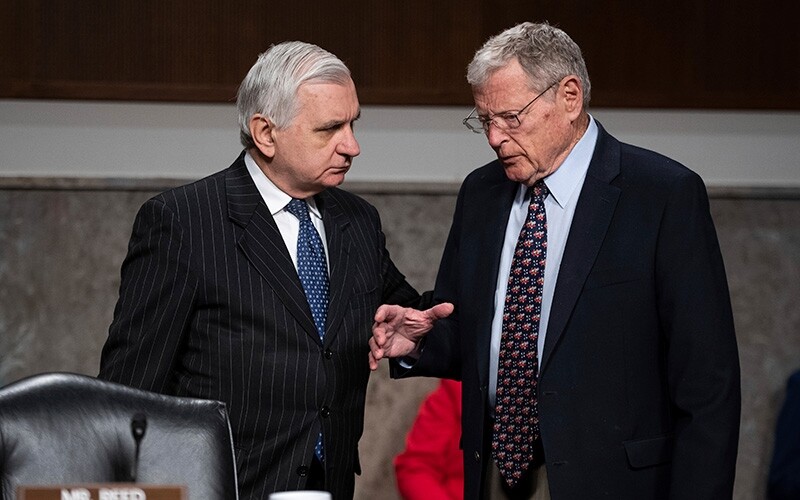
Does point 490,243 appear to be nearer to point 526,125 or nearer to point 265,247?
point 526,125

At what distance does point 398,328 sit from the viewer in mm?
2396

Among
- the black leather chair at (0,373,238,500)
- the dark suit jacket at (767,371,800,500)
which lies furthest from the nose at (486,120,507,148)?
the dark suit jacket at (767,371,800,500)

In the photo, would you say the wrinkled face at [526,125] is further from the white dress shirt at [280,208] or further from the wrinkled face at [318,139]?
the white dress shirt at [280,208]

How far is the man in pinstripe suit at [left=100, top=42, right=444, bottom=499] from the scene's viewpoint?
2291mm

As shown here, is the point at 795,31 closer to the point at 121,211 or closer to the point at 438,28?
the point at 438,28

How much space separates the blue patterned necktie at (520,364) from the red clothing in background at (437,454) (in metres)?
1.02

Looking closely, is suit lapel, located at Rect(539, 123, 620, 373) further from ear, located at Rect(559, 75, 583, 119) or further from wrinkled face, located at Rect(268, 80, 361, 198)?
wrinkled face, located at Rect(268, 80, 361, 198)

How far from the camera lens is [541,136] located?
229 centimetres

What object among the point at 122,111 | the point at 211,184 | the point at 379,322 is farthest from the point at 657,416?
the point at 122,111

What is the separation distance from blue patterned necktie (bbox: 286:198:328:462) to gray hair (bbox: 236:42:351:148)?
19 cm

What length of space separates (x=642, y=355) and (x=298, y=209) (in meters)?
0.74

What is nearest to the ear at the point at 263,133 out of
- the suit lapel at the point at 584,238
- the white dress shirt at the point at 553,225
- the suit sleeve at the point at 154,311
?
the suit sleeve at the point at 154,311

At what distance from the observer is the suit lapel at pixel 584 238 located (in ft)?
7.13

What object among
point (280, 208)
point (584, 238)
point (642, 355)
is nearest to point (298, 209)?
point (280, 208)
